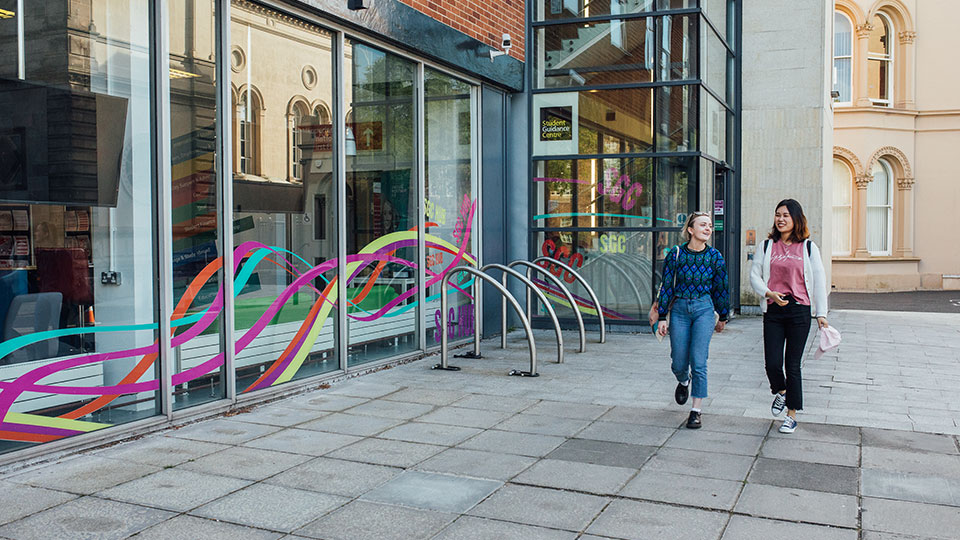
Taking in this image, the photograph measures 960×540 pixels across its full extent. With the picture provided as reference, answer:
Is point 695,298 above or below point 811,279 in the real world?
below

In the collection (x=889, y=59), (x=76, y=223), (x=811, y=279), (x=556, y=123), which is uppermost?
(x=889, y=59)

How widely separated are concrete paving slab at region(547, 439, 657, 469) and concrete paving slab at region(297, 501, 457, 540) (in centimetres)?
131

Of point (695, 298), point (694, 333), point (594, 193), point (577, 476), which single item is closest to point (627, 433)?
point (694, 333)

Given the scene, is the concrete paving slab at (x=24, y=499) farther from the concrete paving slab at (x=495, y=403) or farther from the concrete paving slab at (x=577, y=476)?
the concrete paving slab at (x=495, y=403)

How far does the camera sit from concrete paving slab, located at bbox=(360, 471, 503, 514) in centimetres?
438

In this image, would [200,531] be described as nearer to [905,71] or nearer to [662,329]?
[662,329]

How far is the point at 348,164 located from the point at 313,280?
1.21 meters

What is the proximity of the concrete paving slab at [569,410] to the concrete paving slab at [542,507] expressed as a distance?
6.33 feet

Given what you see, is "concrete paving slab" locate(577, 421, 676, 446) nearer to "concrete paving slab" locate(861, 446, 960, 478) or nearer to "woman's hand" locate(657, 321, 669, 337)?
"woman's hand" locate(657, 321, 669, 337)

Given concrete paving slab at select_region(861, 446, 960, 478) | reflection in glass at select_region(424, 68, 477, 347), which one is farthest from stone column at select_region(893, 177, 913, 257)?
concrete paving slab at select_region(861, 446, 960, 478)

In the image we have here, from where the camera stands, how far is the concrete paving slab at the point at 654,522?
3969 millimetres

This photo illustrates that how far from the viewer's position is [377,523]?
409cm

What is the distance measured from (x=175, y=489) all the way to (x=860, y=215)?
77.4 ft

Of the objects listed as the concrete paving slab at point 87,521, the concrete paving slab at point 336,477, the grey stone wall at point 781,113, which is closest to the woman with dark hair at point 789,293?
the concrete paving slab at point 336,477
